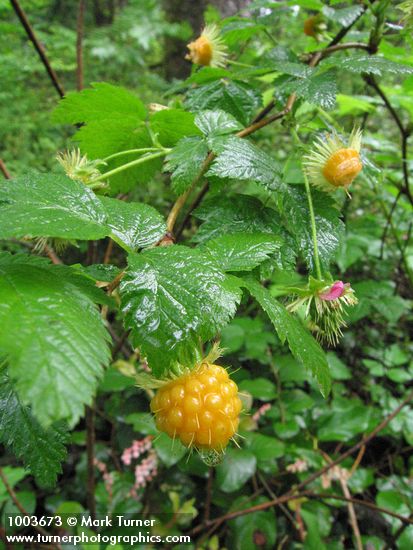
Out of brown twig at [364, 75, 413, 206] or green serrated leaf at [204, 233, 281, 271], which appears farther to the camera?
brown twig at [364, 75, 413, 206]

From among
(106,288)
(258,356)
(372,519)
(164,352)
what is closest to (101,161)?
(106,288)

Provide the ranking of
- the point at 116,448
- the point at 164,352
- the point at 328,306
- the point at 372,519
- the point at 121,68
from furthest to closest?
Answer: 1. the point at 121,68
2. the point at 116,448
3. the point at 372,519
4. the point at 328,306
5. the point at 164,352

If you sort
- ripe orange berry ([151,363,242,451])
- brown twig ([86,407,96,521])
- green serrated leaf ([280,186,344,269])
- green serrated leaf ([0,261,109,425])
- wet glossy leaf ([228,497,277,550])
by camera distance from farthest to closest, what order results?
wet glossy leaf ([228,497,277,550]) < brown twig ([86,407,96,521]) < green serrated leaf ([280,186,344,269]) < ripe orange berry ([151,363,242,451]) < green serrated leaf ([0,261,109,425])

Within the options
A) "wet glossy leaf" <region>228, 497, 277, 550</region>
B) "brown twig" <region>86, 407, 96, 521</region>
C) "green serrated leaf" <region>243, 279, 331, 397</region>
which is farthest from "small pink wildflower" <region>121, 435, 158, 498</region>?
"green serrated leaf" <region>243, 279, 331, 397</region>

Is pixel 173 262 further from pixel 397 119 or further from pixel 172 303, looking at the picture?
pixel 397 119

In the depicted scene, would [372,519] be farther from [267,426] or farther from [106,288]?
[106,288]

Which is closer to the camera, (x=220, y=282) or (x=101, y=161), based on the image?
(x=220, y=282)

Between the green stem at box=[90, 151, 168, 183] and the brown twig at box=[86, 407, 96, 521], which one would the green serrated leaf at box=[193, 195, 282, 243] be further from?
the brown twig at box=[86, 407, 96, 521]
